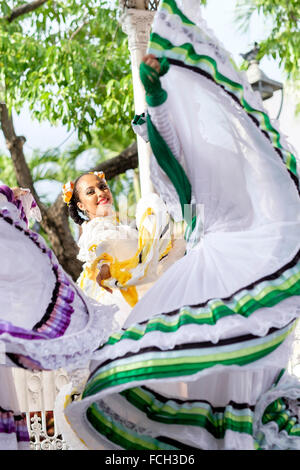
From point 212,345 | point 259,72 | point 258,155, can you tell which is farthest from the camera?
point 259,72

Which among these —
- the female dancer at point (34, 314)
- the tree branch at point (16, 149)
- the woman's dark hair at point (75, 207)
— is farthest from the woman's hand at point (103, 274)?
the tree branch at point (16, 149)

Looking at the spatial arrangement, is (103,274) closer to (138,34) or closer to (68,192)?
(68,192)

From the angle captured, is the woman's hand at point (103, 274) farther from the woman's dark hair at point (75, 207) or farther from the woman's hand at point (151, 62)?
the woman's hand at point (151, 62)

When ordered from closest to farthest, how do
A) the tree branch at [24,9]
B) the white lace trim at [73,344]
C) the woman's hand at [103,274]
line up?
the white lace trim at [73,344], the woman's hand at [103,274], the tree branch at [24,9]

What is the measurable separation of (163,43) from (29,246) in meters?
0.92

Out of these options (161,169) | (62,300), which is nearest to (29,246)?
(62,300)

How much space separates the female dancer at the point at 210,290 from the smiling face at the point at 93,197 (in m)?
1.20

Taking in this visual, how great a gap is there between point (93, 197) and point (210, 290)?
170 centimetres

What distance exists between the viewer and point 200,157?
2.67 meters

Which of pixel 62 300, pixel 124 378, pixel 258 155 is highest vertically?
pixel 258 155

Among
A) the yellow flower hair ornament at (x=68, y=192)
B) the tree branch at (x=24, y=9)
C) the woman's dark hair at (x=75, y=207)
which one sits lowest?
the woman's dark hair at (x=75, y=207)

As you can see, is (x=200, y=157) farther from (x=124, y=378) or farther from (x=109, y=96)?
(x=109, y=96)

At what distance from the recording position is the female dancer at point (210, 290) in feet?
7.59

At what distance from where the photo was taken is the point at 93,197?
398 cm
